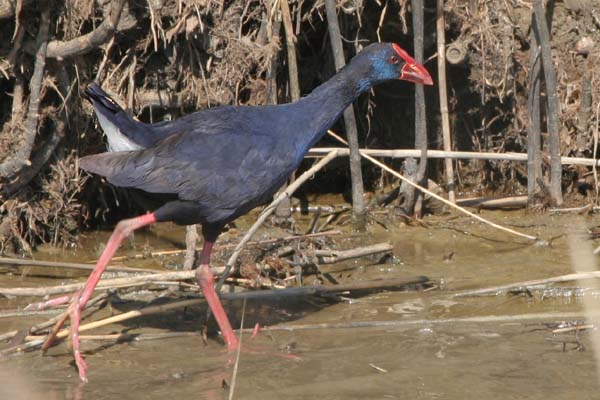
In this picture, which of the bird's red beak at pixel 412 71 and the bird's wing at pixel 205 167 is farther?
the bird's red beak at pixel 412 71

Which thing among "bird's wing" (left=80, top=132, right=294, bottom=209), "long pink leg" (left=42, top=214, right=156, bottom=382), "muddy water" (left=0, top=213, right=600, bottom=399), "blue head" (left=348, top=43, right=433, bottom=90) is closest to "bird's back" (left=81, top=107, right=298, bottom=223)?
"bird's wing" (left=80, top=132, right=294, bottom=209)

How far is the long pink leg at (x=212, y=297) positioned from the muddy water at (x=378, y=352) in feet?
0.20

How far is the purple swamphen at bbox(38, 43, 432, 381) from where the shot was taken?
4027mm

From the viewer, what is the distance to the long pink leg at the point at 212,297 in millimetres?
4199

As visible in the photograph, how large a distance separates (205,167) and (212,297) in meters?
0.55

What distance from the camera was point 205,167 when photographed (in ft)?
13.4

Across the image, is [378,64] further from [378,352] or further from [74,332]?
[74,332]

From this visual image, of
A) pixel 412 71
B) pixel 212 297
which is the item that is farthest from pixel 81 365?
pixel 412 71

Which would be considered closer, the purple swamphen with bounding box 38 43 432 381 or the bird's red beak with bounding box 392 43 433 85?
the purple swamphen with bounding box 38 43 432 381

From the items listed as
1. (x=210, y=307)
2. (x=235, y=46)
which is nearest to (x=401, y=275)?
(x=210, y=307)

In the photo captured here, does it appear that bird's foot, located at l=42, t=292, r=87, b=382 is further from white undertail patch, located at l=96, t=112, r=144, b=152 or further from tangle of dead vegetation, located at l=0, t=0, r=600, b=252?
tangle of dead vegetation, located at l=0, t=0, r=600, b=252

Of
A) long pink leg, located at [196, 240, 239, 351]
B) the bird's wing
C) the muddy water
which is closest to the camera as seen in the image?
the muddy water

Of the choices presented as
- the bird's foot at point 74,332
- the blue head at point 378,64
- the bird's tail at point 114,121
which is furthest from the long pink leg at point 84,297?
the blue head at point 378,64

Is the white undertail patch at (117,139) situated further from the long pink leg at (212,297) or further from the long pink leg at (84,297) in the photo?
the long pink leg at (212,297)
